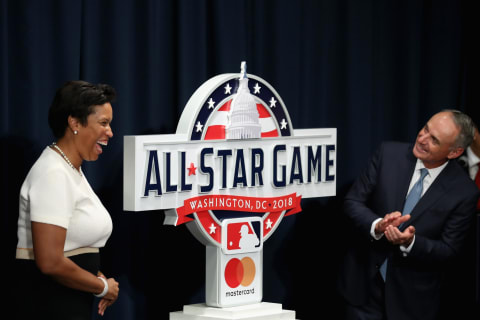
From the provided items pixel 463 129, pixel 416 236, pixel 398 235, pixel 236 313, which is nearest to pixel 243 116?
pixel 236 313

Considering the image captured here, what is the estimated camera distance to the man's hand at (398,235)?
3465 mm

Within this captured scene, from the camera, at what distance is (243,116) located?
10.3ft

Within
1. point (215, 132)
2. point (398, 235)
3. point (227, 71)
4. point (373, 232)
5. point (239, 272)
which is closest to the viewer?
point (215, 132)

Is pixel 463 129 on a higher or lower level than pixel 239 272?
higher

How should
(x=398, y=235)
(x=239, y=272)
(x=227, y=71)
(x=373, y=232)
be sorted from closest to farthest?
(x=239, y=272) < (x=398, y=235) < (x=373, y=232) < (x=227, y=71)

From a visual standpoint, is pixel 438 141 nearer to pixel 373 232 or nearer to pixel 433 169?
pixel 433 169

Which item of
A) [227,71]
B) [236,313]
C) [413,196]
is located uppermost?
[227,71]

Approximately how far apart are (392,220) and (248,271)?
0.67 meters

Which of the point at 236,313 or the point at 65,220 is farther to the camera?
the point at 236,313

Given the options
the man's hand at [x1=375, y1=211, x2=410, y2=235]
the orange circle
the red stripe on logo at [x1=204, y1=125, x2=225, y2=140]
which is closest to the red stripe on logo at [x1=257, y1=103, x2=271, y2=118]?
the red stripe on logo at [x1=204, y1=125, x2=225, y2=140]

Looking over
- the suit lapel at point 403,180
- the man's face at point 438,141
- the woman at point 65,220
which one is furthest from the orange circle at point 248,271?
the man's face at point 438,141

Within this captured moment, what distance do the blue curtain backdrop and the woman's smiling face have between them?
0.49 meters

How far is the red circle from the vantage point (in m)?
3.19

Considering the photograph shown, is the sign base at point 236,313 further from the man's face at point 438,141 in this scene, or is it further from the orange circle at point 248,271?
the man's face at point 438,141
